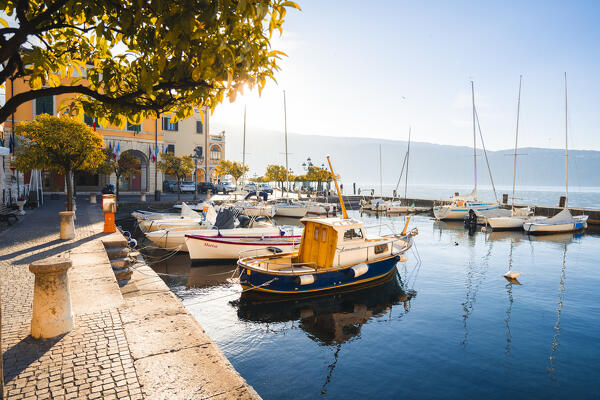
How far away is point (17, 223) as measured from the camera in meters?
18.1

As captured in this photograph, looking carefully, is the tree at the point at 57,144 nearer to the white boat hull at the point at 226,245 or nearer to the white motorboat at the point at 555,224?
the white boat hull at the point at 226,245

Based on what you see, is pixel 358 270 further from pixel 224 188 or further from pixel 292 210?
pixel 224 188

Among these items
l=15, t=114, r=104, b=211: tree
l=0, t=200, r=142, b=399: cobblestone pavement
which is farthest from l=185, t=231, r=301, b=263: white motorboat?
l=0, t=200, r=142, b=399: cobblestone pavement

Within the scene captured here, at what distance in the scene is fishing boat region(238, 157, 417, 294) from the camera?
42.8 feet

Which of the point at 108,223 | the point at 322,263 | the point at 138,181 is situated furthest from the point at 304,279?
the point at 138,181

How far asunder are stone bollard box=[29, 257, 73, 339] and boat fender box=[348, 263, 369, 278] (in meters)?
10.1

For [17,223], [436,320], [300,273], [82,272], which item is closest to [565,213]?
[436,320]

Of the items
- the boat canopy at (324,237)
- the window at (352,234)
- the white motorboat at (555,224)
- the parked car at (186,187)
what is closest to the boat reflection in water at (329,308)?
the boat canopy at (324,237)

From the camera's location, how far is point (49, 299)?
5.62 meters

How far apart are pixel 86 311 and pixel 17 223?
51.5 ft

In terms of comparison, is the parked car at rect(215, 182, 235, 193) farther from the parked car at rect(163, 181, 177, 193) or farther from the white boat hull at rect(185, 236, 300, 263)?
the white boat hull at rect(185, 236, 300, 263)

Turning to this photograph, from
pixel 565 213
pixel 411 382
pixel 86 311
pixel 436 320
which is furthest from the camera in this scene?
pixel 565 213

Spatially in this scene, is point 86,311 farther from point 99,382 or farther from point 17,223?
point 17,223

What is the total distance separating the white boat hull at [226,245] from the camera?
708 inches
